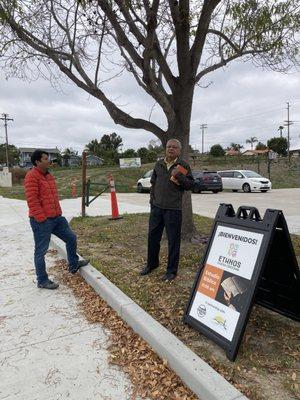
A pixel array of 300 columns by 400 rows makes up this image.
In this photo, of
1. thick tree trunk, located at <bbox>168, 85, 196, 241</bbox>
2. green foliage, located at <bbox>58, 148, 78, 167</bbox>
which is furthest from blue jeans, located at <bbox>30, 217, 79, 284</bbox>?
green foliage, located at <bbox>58, 148, 78, 167</bbox>

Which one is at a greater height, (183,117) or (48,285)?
(183,117)

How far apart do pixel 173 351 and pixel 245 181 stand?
22.4 m

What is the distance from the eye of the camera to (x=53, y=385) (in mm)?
2857

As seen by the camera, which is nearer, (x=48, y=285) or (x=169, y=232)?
(x=169, y=232)

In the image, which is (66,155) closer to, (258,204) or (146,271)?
(258,204)

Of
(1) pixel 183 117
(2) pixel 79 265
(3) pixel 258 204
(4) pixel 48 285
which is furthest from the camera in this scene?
(3) pixel 258 204

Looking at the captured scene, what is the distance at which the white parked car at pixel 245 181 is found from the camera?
23.9 m

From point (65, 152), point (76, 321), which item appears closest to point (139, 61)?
point (76, 321)

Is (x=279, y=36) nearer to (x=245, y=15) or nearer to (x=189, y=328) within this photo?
(x=245, y=15)

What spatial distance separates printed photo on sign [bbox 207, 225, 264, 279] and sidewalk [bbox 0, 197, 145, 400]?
4.07 ft

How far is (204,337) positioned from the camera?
11.0 feet

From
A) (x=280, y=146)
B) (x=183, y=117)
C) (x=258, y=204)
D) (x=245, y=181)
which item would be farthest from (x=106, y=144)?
(x=183, y=117)

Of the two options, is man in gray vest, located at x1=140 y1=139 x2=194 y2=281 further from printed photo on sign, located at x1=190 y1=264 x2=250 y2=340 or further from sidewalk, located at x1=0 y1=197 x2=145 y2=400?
sidewalk, located at x1=0 y1=197 x2=145 y2=400

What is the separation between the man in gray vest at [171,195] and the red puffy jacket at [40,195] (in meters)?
1.33
